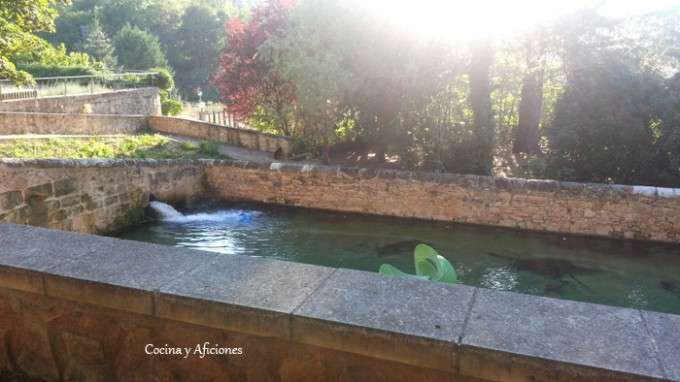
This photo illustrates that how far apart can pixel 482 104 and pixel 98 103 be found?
47.3ft

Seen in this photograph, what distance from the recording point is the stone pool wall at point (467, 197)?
8969mm

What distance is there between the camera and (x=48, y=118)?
13711 mm

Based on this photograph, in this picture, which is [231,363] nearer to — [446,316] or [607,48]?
[446,316]

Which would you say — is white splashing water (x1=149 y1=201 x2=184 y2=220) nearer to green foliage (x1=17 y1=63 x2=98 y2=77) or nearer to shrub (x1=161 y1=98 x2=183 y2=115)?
shrub (x1=161 y1=98 x2=183 y2=115)

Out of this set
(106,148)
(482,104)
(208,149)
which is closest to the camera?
(106,148)

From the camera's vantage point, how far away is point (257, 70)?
15.1m

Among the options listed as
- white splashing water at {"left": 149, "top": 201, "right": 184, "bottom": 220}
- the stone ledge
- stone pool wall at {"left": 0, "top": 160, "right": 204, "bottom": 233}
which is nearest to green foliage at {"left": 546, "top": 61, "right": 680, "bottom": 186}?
the stone ledge

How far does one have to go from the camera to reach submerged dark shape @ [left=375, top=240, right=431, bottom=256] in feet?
28.2

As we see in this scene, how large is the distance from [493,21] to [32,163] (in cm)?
923

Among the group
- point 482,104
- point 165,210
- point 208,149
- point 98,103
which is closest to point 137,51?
point 98,103

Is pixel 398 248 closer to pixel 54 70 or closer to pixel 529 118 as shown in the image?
pixel 529 118

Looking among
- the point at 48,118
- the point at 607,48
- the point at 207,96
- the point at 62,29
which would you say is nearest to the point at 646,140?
the point at 607,48

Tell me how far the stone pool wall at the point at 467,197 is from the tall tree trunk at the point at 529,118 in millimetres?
4321

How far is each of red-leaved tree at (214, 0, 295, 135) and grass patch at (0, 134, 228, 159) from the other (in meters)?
2.06
